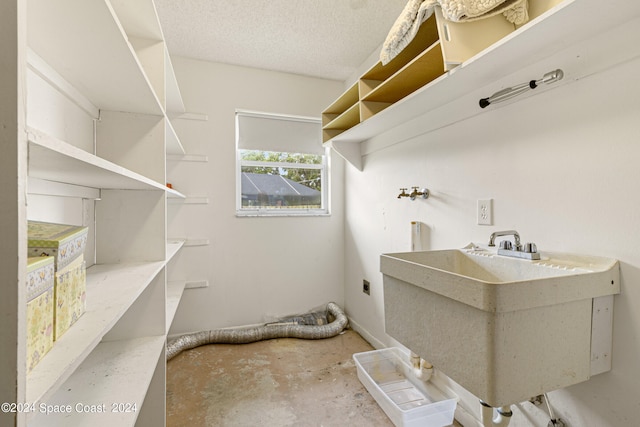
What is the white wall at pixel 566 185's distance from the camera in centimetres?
89

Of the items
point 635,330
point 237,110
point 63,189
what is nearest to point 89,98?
Answer: point 63,189

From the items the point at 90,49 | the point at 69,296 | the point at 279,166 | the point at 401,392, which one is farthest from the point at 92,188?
the point at 401,392

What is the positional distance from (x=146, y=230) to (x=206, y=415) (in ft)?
3.71

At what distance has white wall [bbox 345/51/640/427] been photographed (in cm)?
89

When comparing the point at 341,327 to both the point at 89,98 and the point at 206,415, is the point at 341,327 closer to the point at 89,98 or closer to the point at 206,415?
the point at 206,415

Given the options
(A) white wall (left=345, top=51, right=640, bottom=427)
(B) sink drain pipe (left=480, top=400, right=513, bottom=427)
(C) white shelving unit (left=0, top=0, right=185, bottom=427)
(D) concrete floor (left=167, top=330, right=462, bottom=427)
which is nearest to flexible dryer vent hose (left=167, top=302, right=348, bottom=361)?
(D) concrete floor (left=167, top=330, right=462, bottom=427)

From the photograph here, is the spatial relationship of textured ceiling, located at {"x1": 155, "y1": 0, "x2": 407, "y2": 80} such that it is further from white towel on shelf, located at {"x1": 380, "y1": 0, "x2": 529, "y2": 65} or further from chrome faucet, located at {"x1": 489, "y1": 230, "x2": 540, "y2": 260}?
chrome faucet, located at {"x1": 489, "y1": 230, "x2": 540, "y2": 260}

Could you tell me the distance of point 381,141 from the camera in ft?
7.28

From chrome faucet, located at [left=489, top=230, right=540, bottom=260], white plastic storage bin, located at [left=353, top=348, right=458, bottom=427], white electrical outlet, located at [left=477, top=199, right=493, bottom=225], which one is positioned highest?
white electrical outlet, located at [left=477, top=199, right=493, bottom=225]

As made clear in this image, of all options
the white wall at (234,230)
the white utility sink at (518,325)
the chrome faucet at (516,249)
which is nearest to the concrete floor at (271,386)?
the white wall at (234,230)

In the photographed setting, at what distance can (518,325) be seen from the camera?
30.6 inches

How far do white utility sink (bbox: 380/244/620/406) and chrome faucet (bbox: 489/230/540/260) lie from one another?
40 millimetres

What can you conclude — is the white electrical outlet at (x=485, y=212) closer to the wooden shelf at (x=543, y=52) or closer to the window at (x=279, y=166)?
the wooden shelf at (x=543, y=52)

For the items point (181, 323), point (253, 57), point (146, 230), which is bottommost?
point (181, 323)
